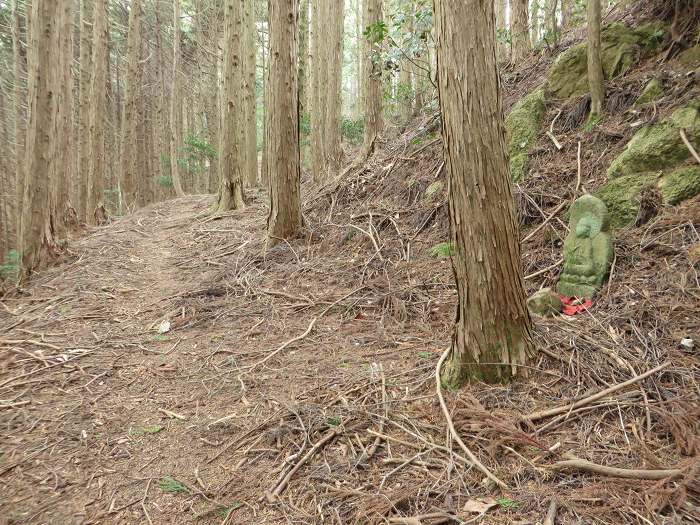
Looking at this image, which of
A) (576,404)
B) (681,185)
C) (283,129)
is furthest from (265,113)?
(576,404)

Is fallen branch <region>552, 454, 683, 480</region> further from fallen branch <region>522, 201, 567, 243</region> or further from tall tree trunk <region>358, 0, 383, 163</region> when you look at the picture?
tall tree trunk <region>358, 0, 383, 163</region>

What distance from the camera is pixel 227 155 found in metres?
9.20

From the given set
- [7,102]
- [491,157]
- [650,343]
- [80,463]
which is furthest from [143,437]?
[7,102]

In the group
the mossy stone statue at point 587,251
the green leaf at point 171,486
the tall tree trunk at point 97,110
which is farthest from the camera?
the tall tree trunk at point 97,110

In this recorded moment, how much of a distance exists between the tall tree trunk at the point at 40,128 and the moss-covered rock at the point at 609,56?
6902mm

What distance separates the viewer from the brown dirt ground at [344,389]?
2.29m

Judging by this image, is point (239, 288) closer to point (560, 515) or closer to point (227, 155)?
point (560, 515)

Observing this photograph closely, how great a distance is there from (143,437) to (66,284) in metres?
3.53

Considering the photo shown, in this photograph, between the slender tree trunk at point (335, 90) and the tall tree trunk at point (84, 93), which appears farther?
the tall tree trunk at point (84, 93)

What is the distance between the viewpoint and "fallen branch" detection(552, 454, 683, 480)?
6.75 ft

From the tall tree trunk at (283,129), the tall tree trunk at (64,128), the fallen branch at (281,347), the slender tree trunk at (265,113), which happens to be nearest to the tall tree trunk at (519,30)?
the tall tree trunk at (283,129)

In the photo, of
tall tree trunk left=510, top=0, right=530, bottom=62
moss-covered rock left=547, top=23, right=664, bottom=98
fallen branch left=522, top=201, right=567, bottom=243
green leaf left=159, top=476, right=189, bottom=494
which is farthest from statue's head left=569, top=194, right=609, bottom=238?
tall tree trunk left=510, top=0, right=530, bottom=62

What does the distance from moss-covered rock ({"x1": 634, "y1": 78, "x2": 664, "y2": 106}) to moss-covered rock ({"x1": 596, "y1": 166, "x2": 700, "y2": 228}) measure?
122 cm

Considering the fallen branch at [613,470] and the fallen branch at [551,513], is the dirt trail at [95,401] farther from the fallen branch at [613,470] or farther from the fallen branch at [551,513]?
the fallen branch at [613,470]
